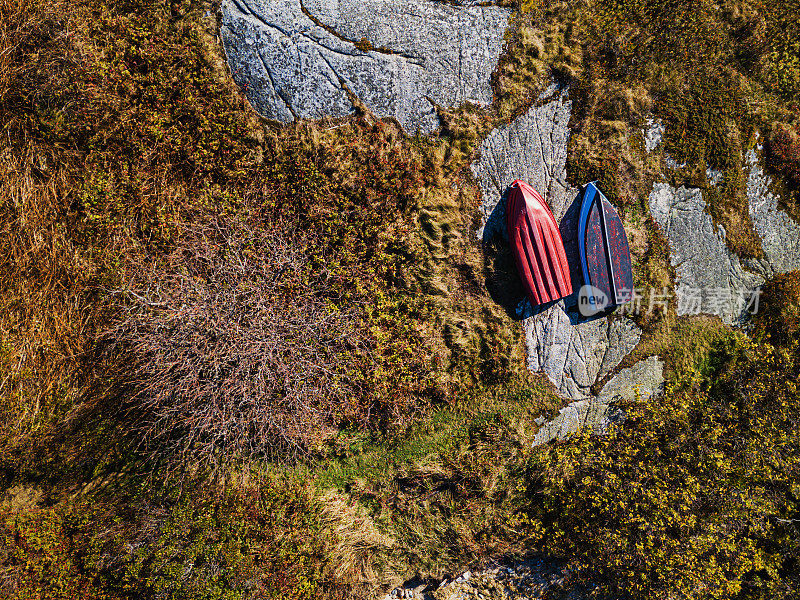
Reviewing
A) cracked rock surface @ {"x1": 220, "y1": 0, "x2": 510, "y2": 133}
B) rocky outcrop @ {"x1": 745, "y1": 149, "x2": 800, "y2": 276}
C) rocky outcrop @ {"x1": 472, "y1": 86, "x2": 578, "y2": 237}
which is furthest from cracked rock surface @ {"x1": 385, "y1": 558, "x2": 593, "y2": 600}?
cracked rock surface @ {"x1": 220, "y1": 0, "x2": 510, "y2": 133}

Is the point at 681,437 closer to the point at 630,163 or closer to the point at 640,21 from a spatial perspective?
the point at 630,163

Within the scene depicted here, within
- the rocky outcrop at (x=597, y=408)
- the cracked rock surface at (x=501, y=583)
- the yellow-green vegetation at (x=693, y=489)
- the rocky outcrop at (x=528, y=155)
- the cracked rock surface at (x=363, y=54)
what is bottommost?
the cracked rock surface at (x=501, y=583)

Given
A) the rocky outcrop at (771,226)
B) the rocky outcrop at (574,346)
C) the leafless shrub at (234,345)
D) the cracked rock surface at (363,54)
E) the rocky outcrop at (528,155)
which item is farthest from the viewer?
the rocky outcrop at (771,226)

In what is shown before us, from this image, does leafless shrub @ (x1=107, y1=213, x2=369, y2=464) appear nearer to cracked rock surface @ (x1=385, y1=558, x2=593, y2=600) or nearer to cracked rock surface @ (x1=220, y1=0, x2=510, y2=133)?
cracked rock surface @ (x1=220, y1=0, x2=510, y2=133)

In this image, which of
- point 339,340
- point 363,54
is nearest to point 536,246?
point 339,340

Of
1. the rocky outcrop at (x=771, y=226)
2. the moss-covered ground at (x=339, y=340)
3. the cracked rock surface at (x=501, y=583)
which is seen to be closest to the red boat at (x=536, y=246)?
the moss-covered ground at (x=339, y=340)

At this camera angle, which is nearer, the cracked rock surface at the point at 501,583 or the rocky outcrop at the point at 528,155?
the rocky outcrop at the point at 528,155

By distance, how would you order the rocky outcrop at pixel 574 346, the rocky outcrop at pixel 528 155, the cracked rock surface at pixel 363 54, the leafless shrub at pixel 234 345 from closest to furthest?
1. the leafless shrub at pixel 234 345
2. the cracked rock surface at pixel 363 54
3. the rocky outcrop at pixel 528 155
4. the rocky outcrop at pixel 574 346

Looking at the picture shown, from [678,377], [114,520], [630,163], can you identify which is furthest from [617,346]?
[114,520]

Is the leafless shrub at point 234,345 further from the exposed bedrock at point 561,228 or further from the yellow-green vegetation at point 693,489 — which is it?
the yellow-green vegetation at point 693,489
